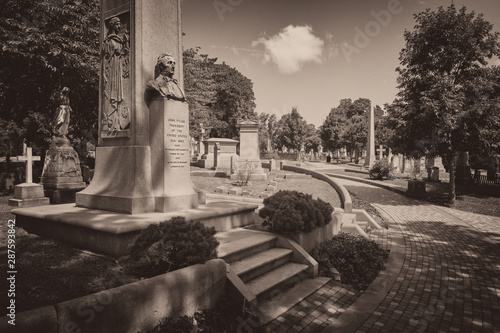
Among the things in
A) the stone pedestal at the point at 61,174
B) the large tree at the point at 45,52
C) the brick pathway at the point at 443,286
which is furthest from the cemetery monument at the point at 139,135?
the large tree at the point at 45,52

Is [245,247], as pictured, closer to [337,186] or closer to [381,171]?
[337,186]

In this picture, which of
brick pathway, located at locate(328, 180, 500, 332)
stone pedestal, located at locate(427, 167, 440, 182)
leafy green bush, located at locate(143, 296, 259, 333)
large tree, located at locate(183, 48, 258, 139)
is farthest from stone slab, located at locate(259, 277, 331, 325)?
large tree, located at locate(183, 48, 258, 139)

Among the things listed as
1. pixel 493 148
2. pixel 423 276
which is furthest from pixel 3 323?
pixel 493 148

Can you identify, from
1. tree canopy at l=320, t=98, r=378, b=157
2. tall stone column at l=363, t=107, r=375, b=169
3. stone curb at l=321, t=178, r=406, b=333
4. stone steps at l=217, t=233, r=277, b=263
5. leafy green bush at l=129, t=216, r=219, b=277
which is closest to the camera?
leafy green bush at l=129, t=216, r=219, b=277

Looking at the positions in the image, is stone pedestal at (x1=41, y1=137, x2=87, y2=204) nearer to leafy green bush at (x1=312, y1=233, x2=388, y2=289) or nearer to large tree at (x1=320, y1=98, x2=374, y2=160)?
leafy green bush at (x1=312, y1=233, x2=388, y2=289)

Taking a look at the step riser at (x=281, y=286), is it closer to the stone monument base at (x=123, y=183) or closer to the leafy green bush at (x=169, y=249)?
the leafy green bush at (x=169, y=249)

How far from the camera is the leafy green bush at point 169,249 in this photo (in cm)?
355

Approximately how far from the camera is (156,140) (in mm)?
6023

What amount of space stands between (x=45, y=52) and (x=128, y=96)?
11.4 meters

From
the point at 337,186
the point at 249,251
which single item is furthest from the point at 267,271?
the point at 337,186

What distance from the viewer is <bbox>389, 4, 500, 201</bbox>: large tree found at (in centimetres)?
1362

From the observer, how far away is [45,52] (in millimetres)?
14070

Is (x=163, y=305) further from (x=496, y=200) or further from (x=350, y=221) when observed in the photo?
(x=496, y=200)

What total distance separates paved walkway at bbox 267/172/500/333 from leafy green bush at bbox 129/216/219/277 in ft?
4.51
